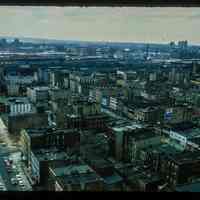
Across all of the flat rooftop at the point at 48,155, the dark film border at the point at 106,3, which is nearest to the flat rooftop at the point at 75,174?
the flat rooftop at the point at 48,155

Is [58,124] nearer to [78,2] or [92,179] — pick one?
[92,179]

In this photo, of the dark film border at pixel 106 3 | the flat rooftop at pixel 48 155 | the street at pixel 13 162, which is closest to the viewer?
the dark film border at pixel 106 3

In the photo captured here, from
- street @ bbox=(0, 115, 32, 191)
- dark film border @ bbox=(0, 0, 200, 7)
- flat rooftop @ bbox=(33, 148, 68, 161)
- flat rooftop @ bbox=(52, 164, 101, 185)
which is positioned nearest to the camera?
dark film border @ bbox=(0, 0, 200, 7)

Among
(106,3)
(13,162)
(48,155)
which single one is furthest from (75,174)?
(106,3)

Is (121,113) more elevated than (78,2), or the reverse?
(78,2)

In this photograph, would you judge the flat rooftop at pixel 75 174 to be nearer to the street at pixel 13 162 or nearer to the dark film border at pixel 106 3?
the street at pixel 13 162

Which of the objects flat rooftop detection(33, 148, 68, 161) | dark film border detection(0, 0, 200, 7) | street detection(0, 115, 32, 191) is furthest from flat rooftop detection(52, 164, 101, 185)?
dark film border detection(0, 0, 200, 7)

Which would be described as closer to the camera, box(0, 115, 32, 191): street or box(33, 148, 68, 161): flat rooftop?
box(33, 148, 68, 161): flat rooftop

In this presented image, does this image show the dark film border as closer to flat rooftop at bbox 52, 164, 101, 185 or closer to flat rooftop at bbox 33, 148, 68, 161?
flat rooftop at bbox 52, 164, 101, 185

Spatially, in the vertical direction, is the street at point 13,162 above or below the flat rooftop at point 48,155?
below

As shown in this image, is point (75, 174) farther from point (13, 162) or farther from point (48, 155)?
point (13, 162)
